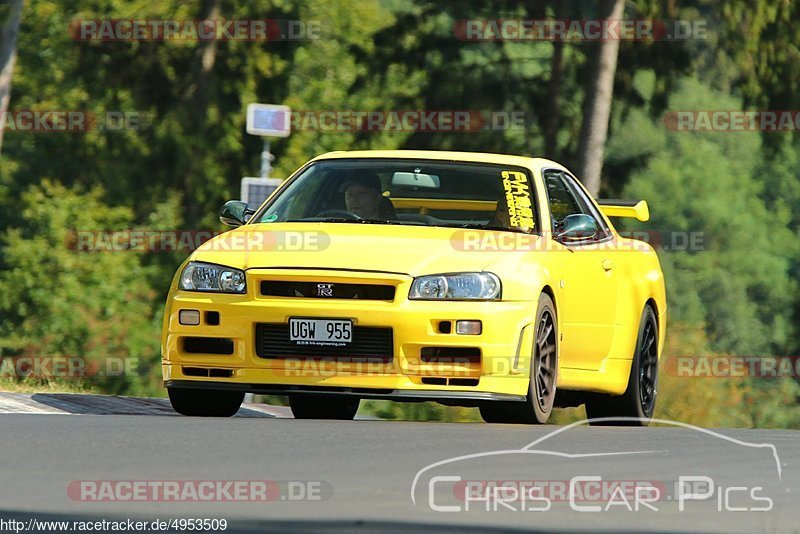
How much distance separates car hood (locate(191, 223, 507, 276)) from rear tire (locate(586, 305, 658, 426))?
85.0 inches

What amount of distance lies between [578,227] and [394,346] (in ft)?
5.69

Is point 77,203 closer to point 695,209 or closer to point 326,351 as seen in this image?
point 326,351

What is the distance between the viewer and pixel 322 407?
46.6 ft

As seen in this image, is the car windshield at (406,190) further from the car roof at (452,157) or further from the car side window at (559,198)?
the car side window at (559,198)

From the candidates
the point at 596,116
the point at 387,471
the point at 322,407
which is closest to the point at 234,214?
the point at 322,407

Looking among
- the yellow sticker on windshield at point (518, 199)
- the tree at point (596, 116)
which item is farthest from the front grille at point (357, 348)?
the tree at point (596, 116)

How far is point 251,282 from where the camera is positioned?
439 inches

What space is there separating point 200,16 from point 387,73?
724cm

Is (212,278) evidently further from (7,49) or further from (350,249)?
(7,49)

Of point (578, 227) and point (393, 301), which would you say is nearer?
point (393, 301)

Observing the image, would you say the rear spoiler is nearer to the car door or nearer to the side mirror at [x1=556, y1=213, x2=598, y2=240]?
the car door

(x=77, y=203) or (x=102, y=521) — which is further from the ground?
(x=102, y=521)

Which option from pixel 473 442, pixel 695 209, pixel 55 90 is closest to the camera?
pixel 473 442

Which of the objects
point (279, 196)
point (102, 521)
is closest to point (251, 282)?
point (279, 196)
